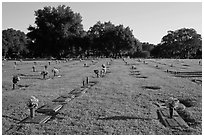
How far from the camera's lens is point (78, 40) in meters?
56.1

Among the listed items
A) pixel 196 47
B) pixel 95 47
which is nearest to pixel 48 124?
pixel 95 47

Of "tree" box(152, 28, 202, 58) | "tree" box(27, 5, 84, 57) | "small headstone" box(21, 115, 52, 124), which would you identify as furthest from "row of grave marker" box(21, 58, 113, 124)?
"tree" box(152, 28, 202, 58)

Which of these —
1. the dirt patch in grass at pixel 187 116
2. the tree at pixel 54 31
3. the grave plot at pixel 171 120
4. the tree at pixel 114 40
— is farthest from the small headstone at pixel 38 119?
the tree at pixel 114 40

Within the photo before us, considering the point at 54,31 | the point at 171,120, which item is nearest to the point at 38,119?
the point at 171,120

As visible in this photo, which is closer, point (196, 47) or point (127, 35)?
point (127, 35)

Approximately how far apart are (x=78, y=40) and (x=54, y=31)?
5.61 m

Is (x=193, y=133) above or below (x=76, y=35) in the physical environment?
below

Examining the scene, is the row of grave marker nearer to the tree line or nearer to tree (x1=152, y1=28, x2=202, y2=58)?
the tree line

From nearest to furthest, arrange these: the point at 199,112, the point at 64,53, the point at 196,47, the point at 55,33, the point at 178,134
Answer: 1. the point at 178,134
2. the point at 199,112
3. the point at 55,33
4. the point at 64,53
5. the point at 196,47

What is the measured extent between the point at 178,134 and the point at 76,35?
51385mm

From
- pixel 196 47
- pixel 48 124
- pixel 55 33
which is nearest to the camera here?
pixel 48 124

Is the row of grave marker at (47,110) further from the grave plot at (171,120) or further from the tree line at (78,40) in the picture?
the tree line at (78,40)

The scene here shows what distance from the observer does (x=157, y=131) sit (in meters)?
5.97

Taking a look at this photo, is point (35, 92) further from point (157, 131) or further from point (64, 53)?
point (64, 53)
